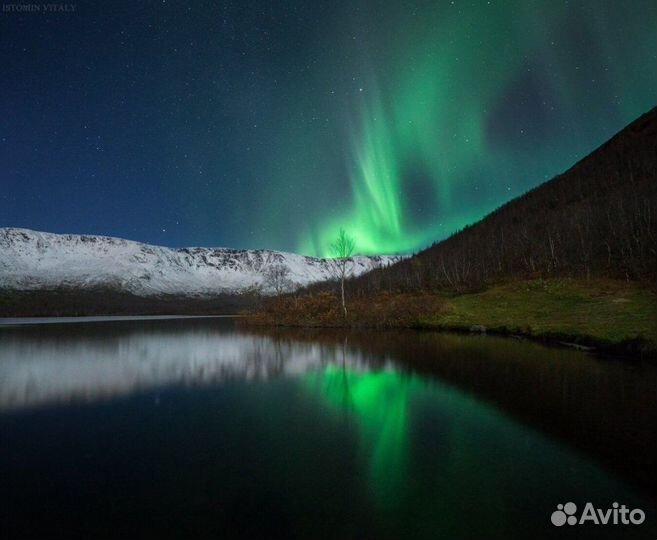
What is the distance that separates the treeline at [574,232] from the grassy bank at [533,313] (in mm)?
9917

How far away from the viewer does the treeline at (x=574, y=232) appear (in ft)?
228

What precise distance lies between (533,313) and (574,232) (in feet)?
180

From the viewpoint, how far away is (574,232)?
8938 cm

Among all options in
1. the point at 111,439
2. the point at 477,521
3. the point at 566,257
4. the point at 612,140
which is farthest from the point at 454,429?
the point at 612,140

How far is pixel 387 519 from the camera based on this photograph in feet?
21.7

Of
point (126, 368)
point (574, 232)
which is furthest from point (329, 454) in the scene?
point (574, 232)

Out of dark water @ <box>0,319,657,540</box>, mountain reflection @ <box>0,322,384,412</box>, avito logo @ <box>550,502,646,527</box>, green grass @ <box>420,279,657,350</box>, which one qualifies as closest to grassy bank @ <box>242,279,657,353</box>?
green grass @ <box>420,279,657,350</box>

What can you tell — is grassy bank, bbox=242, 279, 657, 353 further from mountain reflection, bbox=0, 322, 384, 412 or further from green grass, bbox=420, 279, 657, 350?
mountain reflection, bbox=0, 322, 384, 412

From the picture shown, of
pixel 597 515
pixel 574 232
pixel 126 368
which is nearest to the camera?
pixel 597 515

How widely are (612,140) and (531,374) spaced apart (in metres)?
175

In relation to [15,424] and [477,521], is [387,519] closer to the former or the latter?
[477,521]

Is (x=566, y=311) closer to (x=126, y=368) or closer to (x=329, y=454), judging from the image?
(x=329, y=454)

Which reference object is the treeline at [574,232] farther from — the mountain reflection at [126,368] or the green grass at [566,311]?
the mountain reflection at [126,368]

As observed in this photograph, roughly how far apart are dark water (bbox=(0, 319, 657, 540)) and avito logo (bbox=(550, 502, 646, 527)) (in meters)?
0.14
